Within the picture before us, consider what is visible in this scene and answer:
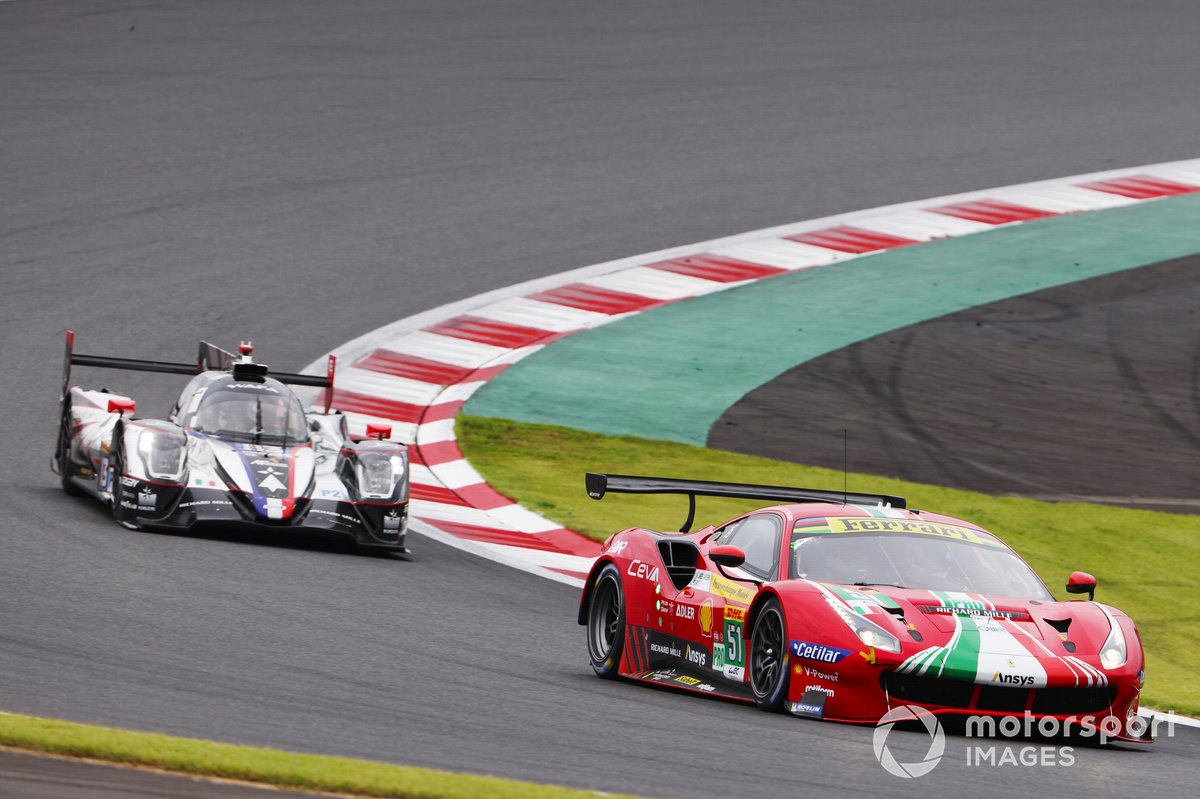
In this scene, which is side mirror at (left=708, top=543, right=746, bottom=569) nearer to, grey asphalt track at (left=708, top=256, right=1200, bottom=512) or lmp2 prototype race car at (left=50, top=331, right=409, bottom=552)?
lmp2 prototype race car at (left=50, top=331, right=409, bottom=552)

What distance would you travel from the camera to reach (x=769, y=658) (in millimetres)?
8352

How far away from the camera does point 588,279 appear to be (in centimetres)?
2073

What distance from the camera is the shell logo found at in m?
8.96

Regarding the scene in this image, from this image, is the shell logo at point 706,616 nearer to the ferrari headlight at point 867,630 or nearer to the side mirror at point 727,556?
the side mirror at point 727,556

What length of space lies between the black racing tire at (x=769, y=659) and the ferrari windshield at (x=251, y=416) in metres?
5.90

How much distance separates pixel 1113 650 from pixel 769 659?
1.49 meters

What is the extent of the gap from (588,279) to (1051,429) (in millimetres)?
6206

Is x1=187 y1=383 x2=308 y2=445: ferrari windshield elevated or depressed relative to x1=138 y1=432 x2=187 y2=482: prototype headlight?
elevated

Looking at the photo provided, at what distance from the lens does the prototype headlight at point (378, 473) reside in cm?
1277

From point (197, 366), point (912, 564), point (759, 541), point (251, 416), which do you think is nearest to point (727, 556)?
point (759, 541)

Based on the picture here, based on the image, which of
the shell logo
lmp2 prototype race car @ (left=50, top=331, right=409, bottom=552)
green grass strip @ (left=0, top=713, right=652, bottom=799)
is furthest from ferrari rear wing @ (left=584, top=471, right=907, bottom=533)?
green grass strip @ (left=0, top=713, right=652, bottom=799)

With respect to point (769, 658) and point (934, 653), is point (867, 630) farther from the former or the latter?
point (769, 658)

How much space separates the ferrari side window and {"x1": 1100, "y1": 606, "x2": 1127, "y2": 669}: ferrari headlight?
1.55 meters

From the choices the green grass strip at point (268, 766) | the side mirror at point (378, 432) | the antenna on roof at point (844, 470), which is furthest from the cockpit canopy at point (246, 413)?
the green grass strip at point (268, 766)
